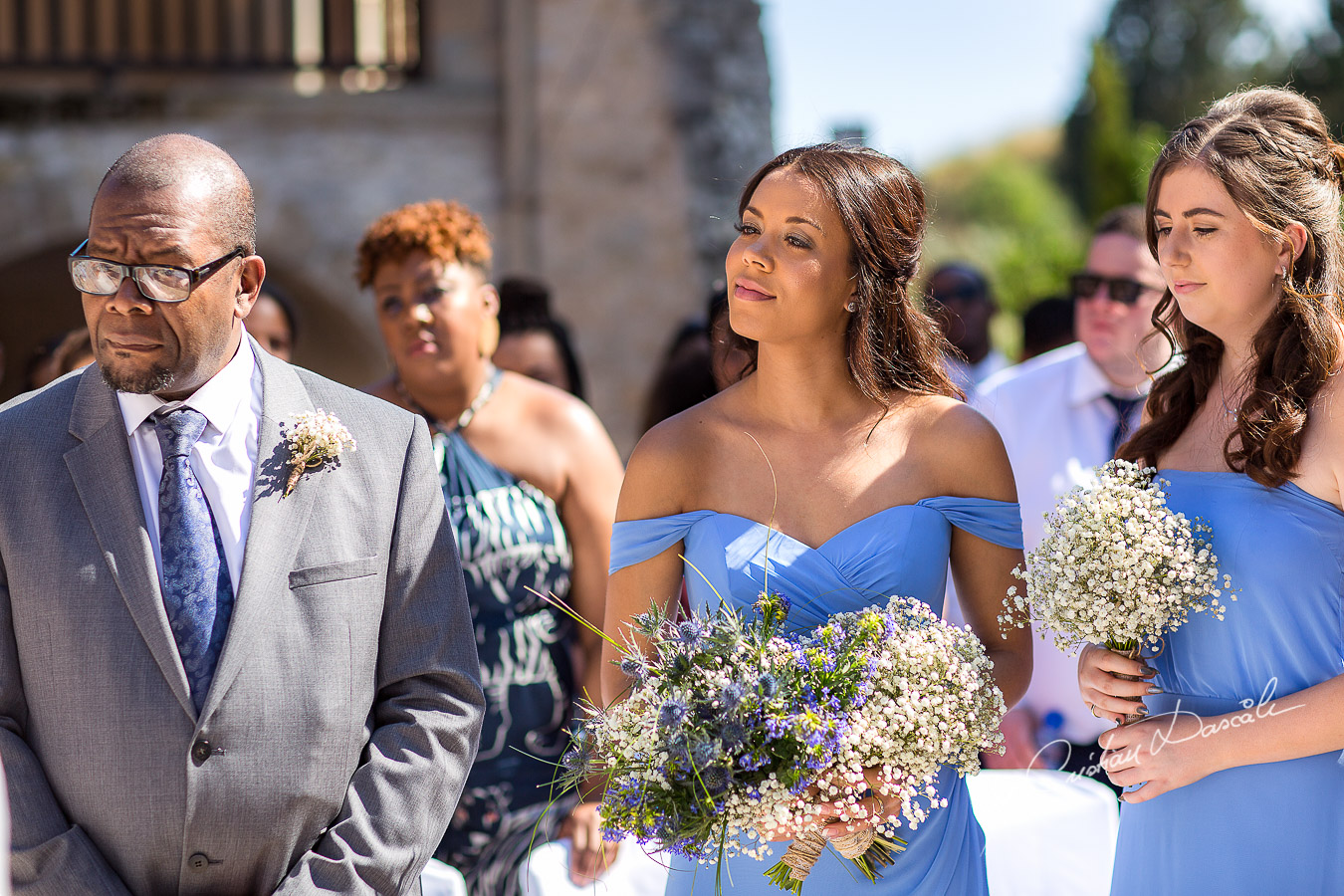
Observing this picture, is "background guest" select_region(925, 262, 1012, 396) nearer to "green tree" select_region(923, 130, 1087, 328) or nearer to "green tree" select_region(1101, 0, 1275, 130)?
"green tree" select_region(923, 130, 1087, 328)

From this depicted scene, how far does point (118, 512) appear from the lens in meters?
2.63

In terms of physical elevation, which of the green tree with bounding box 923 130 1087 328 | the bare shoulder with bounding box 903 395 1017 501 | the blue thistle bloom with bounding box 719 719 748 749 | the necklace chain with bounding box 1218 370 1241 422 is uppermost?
the necklace chain with bounding box 1218 370 1241 422

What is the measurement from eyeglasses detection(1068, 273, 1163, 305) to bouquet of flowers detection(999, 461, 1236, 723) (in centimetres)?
236

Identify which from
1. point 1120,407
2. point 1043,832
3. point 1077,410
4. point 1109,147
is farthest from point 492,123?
point 1109,147

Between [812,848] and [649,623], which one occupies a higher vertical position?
[649,623]

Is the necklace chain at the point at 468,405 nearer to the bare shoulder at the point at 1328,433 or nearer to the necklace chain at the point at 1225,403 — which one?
the necklace chain at the point at 1225,403

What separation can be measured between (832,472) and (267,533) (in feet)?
4.45

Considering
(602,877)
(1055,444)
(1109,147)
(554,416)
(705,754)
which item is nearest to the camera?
(705,754)

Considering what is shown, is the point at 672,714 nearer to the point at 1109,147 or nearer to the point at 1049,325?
the point at 1049,325

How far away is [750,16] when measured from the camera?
30.7ft

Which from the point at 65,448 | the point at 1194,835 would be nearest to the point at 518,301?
the point at 65,448

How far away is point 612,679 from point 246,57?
7538 millimetres

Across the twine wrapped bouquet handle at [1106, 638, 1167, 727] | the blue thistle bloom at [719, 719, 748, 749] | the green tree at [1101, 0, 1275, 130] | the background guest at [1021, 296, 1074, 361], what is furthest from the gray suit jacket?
the green tree at [1101, 0, 1275, 130]

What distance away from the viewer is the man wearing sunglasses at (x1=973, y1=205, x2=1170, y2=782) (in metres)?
4.95
